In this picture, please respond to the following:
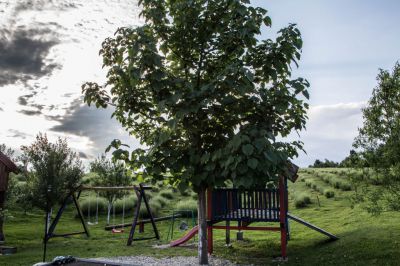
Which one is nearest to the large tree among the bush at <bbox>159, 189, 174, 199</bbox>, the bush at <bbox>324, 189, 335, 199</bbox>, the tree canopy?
the tree canopy

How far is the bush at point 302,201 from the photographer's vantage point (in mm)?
24141

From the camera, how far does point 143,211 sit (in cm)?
2598

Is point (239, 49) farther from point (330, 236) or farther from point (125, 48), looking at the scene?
point (330, 236)

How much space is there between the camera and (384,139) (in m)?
10.4

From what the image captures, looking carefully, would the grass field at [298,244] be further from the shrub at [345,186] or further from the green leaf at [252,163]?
the shrub at [345,186]

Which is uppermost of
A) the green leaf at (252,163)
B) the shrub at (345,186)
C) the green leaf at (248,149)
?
the green leaf at (248,149)

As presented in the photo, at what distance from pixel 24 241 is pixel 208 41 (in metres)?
14.4

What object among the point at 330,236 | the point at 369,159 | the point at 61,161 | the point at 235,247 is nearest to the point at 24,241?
the point at 61,161

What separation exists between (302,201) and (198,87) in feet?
51.2

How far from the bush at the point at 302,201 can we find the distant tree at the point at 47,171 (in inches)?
500

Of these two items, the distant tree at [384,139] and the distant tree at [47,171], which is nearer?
the distant tree at [384,139]

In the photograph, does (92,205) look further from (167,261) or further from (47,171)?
(167,261)

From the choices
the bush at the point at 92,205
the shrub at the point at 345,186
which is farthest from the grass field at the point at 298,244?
the shrub at the point at 345,186

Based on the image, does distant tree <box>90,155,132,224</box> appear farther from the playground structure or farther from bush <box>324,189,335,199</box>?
the playground structure
